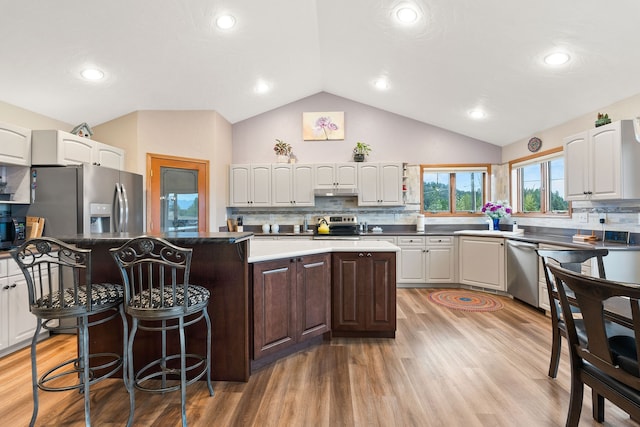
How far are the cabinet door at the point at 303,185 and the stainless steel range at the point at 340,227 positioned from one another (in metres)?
0.43

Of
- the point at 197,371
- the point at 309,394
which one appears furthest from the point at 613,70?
the point at 197,371

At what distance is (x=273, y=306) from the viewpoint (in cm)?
243

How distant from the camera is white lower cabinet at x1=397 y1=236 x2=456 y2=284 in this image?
4895mm

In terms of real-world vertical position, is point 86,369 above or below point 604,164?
below

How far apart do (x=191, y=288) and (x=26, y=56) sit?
273cm

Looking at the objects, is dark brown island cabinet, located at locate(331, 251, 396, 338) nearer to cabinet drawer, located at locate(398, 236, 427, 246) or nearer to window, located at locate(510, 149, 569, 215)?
cabinet drawer, located at locate(398, 236, 427, 246)

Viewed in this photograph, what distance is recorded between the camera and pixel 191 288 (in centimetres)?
197

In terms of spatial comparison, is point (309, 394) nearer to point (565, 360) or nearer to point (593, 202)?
point (565, 360)

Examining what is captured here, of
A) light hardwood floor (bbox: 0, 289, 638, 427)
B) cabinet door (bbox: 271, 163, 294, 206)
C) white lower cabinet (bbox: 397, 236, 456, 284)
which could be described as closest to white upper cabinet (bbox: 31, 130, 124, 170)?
light hardwood floor (bbox: 0, 289, 638, 427)

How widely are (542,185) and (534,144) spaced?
608mm

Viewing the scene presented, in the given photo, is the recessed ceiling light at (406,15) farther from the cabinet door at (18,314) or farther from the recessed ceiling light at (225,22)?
the cabinet door at (18,314)

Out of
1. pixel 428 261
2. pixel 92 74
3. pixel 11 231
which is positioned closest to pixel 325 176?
pixel 428 261

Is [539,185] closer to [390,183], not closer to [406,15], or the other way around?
[390,183]

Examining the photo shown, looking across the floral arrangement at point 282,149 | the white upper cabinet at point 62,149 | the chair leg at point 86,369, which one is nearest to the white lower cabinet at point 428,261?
the floral arrangement at point 282,149
